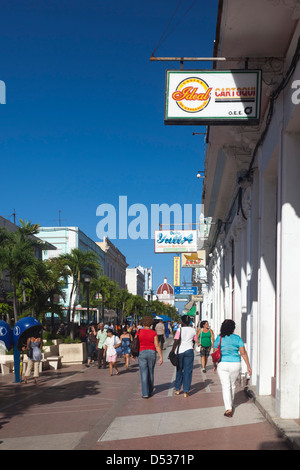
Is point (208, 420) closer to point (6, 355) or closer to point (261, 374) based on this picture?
point (261, 374)

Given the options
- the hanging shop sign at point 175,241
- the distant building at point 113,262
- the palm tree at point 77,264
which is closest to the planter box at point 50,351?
the palm tree at point 77,264

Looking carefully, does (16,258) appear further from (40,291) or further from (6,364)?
(6,364)

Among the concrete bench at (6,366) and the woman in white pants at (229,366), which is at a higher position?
the woman in white pants at (229,366)

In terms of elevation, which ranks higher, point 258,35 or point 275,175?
point 258,35

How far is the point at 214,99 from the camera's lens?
8844 millimetres

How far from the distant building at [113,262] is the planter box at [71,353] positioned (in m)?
67.3

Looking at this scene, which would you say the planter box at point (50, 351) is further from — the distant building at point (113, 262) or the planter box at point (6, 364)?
the distant building at point (113, 262)

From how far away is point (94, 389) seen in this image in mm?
13383

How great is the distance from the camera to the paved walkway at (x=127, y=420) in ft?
23.0

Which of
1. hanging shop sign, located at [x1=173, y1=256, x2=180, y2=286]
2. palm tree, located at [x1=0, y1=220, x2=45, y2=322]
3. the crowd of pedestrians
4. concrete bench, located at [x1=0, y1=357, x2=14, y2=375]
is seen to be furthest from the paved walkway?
hanging shop sign, located at [x1=173, y1=256, x2=180, y2=286]

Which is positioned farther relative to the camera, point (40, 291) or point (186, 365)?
point (40, 291)

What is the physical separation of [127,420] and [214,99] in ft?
17.0

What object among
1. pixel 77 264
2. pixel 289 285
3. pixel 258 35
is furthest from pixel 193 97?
pixel 77 264

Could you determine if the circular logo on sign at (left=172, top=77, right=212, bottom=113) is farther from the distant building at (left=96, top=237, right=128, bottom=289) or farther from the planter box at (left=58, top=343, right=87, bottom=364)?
the distant building at (left=96, top=237, right=128, bottom=289)
